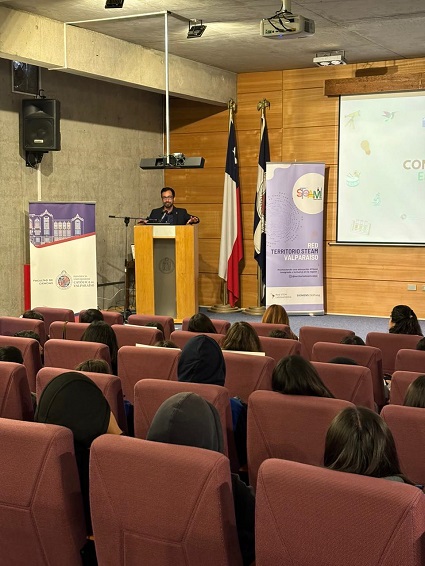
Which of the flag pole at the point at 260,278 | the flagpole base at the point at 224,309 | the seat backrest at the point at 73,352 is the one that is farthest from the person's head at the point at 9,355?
the flagpole base at the point at 224,309

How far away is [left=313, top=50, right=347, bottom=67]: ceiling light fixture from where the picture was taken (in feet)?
33.6

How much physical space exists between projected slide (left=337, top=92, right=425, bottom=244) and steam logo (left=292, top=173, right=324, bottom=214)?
0.38m

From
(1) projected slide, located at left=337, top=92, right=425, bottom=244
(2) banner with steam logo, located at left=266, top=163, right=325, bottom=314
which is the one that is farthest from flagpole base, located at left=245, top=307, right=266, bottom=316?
(1) projected slide, located at left=337, top=92, right=425, bottom=244

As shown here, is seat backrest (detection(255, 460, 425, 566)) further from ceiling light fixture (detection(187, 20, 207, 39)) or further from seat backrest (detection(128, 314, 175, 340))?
ceiling light fixture (detection(187, 20, 207, 39))

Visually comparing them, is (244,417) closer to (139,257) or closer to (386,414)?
(386,414)

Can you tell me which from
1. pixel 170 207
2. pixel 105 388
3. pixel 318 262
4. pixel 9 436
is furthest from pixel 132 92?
Result: pixel 9 436

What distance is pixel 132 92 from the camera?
1183 centimetres

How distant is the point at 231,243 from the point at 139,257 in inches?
88.5

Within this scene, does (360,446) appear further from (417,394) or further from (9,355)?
(9,355)

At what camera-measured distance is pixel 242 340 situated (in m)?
4.70

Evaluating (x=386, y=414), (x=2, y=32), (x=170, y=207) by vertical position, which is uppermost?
(x=2, y=32)

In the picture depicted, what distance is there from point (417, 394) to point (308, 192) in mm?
7981

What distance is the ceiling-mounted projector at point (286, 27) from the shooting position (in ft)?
23.7

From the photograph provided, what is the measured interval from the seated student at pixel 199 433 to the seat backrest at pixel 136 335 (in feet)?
9.79
